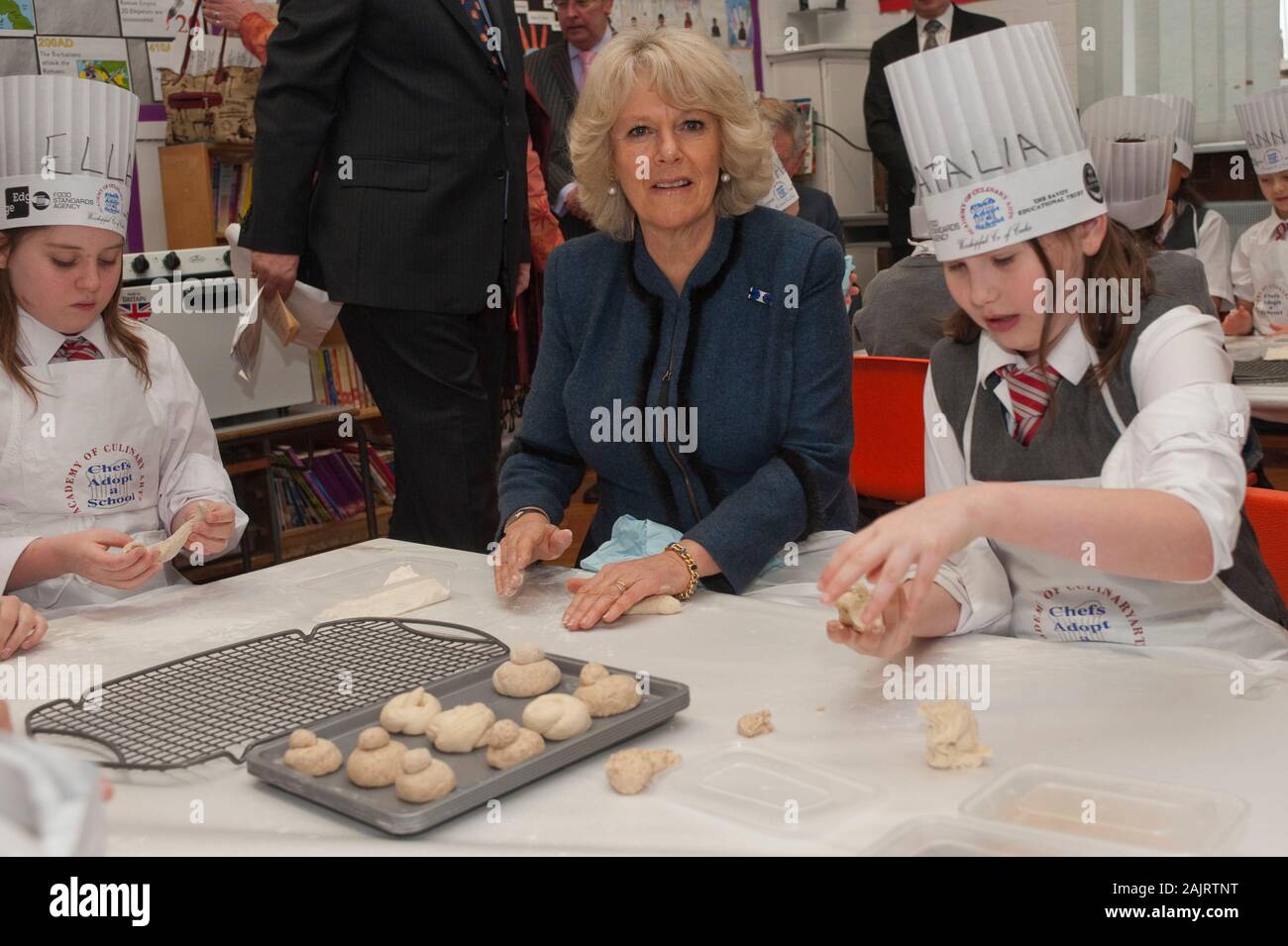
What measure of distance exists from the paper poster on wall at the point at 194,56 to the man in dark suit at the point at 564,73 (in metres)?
1.06

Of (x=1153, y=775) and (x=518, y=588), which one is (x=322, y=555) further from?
(x=1153, y=775)

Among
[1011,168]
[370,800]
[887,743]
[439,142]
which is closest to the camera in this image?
[370,800]

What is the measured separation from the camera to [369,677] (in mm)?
1418

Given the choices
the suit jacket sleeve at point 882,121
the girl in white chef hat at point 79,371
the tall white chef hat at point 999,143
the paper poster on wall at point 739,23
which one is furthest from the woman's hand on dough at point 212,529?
the paper poster on wall at point 739,23

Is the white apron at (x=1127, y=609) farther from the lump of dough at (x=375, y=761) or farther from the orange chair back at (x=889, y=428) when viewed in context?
the orange chair back at (x=889, y=428)

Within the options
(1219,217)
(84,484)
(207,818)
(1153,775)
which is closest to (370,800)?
(207,818)

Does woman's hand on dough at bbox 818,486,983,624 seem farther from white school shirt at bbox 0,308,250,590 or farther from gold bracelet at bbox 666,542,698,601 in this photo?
white school shirt at bbox 0,308,250,590

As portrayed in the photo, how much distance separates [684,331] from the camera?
2.16 meters

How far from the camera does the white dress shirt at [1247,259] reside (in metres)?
4.64

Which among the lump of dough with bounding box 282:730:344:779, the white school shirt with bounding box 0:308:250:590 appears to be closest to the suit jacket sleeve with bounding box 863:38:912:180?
the white school shirt with bounding box 0:308:250:590

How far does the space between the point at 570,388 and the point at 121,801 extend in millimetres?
1180

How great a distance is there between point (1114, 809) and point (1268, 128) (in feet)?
11.7

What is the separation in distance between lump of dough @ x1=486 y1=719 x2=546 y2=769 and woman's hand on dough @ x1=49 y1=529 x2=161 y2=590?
35.2 inches

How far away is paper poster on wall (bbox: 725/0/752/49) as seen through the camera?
A: 24.0 feet
